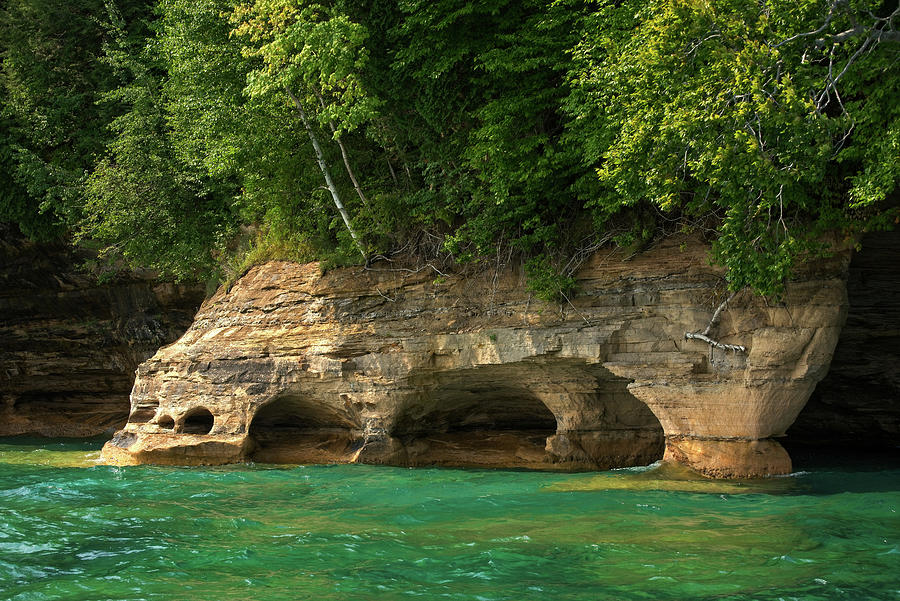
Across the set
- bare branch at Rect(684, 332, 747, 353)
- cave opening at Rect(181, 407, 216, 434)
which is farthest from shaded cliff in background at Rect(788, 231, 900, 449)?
cave opening at Rect(181, 407, 216, 434)

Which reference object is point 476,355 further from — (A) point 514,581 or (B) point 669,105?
(A) point 514,581

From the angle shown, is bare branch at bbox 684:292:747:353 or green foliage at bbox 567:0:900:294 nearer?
green foliage at bbox 567:0:900:294

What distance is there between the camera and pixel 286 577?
8125 millimetres

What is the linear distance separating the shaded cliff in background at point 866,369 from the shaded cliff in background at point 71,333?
19.3 meters

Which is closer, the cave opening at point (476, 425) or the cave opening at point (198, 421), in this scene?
the cave opening at point (476, 425)

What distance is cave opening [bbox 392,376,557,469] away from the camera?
18156 millimetres

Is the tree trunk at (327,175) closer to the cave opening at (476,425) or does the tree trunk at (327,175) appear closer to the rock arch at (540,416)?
the rock arch at (540,416)

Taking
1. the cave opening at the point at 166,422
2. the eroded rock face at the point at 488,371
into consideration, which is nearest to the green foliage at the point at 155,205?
the eroded rock face at the point at 488,371

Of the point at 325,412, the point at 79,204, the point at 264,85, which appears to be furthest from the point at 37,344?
the point at 264,85

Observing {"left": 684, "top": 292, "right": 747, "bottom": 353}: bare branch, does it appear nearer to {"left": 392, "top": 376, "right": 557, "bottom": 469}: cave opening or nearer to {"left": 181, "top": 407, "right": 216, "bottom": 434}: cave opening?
{"left": 392, "top": 376, "right": 557, "bottom": 469}: cave opening

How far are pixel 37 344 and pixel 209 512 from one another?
2122 cm

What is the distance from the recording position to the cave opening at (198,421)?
1971cm

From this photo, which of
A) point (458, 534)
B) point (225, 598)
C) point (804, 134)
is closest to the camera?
point (225, 598)

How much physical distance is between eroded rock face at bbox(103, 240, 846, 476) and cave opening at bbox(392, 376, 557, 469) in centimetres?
5
